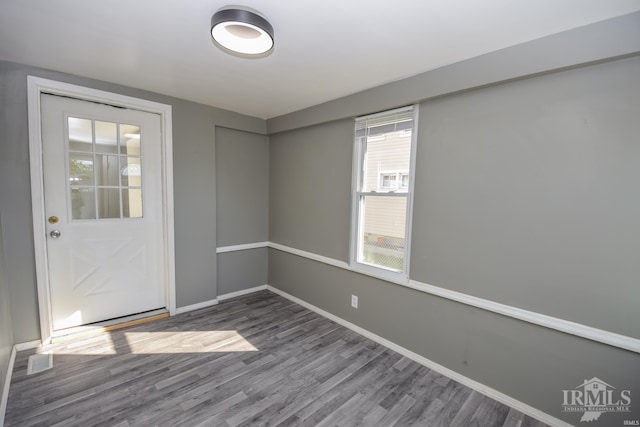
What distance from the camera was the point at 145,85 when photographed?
2.68 meters

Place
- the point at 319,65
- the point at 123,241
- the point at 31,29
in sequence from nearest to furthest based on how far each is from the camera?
the point at 31,29, the point at 319,65, the point at 123,241

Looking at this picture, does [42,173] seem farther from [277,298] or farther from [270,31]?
[277,298]

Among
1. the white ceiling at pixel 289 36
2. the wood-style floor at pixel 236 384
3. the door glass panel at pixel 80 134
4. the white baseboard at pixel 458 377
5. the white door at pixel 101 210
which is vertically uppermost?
the white ceiling at pixel 289 36

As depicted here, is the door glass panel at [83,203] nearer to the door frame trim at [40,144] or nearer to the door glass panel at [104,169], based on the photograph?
the door glass panel at [104,169]

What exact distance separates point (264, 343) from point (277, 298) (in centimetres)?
111

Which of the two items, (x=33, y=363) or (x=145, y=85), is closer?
(x=33, y=363)

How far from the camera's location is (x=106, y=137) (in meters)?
2.73

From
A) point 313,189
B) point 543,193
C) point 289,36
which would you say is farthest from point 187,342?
point 543,193

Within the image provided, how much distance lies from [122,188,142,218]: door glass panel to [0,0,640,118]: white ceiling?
3.52ft

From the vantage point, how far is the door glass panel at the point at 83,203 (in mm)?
2611

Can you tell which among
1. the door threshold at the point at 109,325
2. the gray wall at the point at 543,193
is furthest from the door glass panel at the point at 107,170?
the gray wall at the point at 543,193

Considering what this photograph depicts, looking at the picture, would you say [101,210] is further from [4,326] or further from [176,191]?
[4,326]

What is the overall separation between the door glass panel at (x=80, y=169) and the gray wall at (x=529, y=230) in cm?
300

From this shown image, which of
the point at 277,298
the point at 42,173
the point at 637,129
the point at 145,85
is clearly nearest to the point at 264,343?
the point at 277,298
